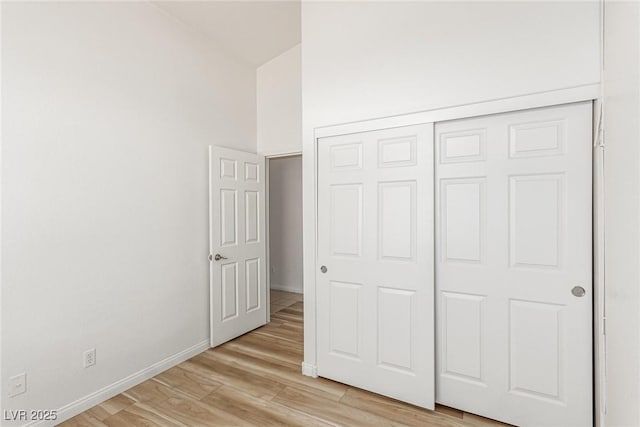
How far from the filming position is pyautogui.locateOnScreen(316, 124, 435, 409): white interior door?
208cm

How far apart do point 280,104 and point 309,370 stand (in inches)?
111

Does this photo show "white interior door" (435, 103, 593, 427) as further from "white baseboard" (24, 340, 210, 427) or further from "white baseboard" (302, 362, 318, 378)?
"white baseboard" (24, 340, 210, 427)

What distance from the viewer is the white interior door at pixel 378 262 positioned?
208cm

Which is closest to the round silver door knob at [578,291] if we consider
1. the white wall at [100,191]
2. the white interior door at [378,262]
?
the white interior door at [378,262]

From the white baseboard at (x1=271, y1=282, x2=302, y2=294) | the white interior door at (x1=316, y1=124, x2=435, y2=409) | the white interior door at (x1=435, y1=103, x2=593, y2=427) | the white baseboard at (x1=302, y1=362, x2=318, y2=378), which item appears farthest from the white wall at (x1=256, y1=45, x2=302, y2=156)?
the white baseboard at (x1=271, y1=282, x2=302, y2=294)

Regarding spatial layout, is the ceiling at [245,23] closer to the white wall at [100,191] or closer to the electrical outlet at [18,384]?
the white wall at [100,191]

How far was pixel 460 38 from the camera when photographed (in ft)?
6.40

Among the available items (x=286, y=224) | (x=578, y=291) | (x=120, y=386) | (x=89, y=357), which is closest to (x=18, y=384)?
(x=89, y=357)

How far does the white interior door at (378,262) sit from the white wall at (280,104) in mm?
1134

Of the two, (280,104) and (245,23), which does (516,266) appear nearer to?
(280,104)

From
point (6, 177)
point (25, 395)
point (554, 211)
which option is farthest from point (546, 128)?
point (25, 395)

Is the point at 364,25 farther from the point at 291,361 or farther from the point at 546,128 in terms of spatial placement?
the point at 291,361

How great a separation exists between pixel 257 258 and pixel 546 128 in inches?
115

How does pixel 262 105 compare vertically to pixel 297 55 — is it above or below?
below
